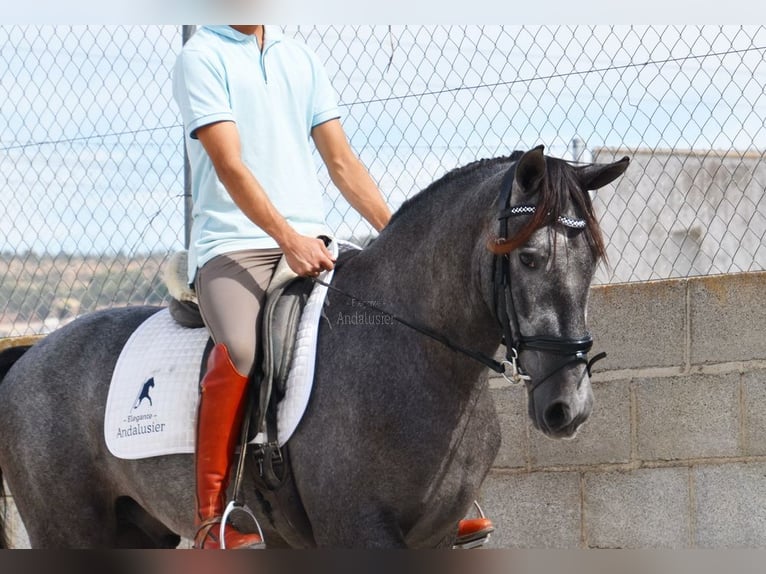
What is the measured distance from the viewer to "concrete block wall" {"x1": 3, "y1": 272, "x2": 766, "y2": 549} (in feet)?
14.3

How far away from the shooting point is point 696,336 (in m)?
4.42

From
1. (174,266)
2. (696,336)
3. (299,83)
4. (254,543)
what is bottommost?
(254,543)

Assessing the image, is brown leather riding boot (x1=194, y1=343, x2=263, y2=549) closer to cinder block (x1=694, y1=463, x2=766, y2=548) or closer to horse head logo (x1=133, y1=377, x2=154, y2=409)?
horse head logo (x1=133, y1=377, x2=154, y2=409)

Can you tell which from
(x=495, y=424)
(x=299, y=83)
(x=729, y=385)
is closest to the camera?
(x=495, y=424)

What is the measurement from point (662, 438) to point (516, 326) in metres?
2.01

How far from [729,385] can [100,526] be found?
2646mm

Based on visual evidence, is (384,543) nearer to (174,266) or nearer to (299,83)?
(174,266)

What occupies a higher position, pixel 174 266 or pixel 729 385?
pixel 174 266

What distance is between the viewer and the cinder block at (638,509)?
444 cm

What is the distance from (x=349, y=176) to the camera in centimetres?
376

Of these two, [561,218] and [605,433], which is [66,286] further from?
[561,218]

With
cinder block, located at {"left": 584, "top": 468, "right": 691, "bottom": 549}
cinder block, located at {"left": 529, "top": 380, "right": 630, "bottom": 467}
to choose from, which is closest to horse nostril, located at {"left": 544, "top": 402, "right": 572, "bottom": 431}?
cinder block, located at {"left": 529, "top": 380, "right": 630, "bottom": 467}

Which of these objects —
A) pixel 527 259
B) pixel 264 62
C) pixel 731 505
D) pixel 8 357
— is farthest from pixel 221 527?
pixel 731 505
